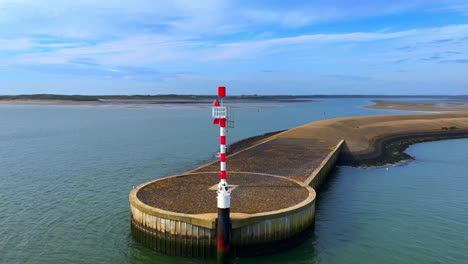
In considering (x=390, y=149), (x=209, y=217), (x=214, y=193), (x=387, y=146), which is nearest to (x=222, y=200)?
(x=209, y=217)

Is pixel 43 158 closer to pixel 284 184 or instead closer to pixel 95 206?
pixel 95 206

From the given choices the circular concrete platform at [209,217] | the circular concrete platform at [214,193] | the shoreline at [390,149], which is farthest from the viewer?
the shoreline at [390,149]

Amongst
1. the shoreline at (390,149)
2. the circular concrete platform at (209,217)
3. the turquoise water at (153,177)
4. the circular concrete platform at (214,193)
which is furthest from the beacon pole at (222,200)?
the shoreline at (390,149)

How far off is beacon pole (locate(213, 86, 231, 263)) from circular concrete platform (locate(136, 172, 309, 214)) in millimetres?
1396

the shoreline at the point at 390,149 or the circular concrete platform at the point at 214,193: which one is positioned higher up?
the circular concrete platform at the point at 214,193

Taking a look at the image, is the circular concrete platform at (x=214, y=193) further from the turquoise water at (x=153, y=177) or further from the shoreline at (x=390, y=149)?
the shoreline at (x=390, y=149)

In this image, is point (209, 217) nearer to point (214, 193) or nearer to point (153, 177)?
point (214, 193)

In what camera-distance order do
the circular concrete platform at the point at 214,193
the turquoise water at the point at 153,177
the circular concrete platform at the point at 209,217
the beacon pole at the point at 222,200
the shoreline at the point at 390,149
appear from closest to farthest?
the beacon pole at the point at 222,200, the circular concrete platform at the point at 209,217, the turquoise water at the point at 153,177, the circular concrete platform at the point at 214,193, the shoreline at the point at 390,149

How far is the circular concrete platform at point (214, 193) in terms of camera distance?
14.4m

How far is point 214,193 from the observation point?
16.2 m

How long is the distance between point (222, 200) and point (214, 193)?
3.91 meters

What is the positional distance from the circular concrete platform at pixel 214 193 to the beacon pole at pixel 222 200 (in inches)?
54.9

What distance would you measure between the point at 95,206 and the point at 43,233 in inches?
140

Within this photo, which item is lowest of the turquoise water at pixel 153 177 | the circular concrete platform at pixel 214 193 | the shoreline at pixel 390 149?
the turquoise water at pixel 153 177
